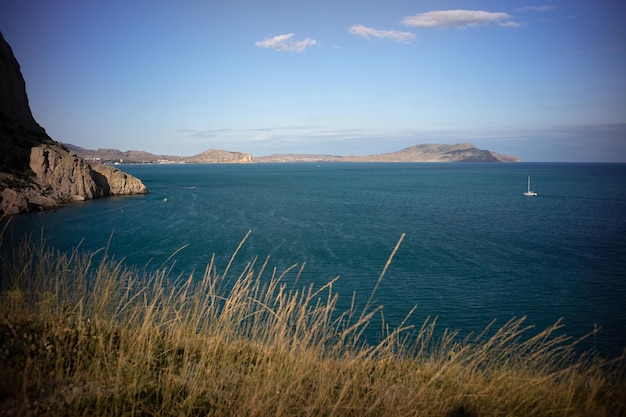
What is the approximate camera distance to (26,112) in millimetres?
73062

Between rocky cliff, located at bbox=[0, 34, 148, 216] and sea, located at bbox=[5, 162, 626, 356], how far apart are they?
274 centimetres

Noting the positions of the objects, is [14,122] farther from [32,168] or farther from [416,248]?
[416,248]

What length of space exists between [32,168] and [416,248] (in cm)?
5422

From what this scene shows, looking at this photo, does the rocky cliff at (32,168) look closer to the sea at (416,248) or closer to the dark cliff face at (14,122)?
the dark cliff face at (14,122)

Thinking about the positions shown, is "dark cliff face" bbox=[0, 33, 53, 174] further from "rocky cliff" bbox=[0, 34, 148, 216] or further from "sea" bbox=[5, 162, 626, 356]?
"sea" bbox=[5, 162, 626, 356]

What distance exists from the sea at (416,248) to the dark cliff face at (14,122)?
34.4 ft

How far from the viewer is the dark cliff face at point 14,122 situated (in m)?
56.9

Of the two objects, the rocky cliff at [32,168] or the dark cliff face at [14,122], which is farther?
the dark cliff face at [14,122]

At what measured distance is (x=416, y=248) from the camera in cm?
3416

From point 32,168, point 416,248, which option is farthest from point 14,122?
point 416,248

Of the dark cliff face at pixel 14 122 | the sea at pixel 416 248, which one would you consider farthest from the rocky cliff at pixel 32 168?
the sea at pixel 416 248

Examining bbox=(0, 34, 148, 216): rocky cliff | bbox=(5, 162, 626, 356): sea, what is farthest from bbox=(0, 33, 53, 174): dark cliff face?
bbox=(5, 162, 626, 356): sea

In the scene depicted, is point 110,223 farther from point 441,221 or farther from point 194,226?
point 441,221

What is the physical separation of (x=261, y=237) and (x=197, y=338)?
32921 mm
